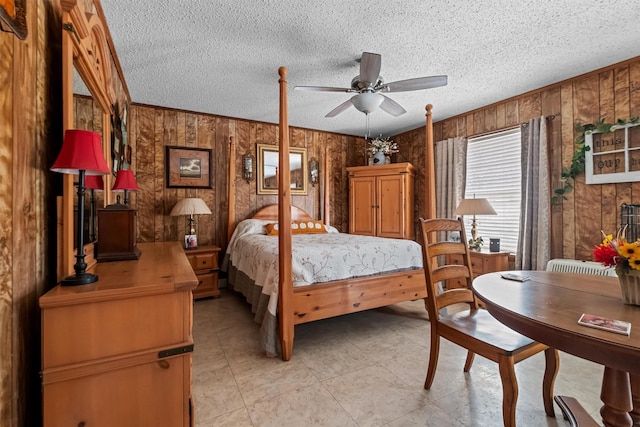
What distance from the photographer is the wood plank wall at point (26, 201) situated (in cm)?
86

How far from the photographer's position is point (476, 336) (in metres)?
1.61

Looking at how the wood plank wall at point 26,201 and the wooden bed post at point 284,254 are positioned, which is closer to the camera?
the wood plank wall at point 26,201

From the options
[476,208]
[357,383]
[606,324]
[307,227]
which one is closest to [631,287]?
[606,324]

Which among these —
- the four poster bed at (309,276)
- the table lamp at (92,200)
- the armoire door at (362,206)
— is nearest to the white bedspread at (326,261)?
the four poster bed at (309,276)

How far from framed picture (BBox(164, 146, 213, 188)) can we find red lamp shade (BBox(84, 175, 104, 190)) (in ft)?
7.38

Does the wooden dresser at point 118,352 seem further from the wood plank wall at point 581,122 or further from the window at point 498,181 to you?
the window at point 498,181

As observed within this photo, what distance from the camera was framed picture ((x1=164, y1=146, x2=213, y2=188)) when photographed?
4.02m

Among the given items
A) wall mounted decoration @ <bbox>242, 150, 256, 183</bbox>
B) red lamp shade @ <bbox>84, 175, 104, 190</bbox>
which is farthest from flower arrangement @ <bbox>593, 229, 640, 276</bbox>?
wall mounted decoration @ <bbox>242, 150, 256, 183</bbox>

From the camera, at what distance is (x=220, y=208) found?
4383mm

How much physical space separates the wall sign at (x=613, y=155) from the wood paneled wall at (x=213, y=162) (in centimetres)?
359

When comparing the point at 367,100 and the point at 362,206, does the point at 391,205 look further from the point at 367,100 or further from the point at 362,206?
the point at 367,100

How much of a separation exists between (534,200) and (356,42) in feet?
8.95

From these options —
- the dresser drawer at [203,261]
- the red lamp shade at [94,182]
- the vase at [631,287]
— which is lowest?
the dresser drawer at [203,261]

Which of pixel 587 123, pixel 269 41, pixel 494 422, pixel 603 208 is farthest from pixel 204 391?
pixel 587 123
